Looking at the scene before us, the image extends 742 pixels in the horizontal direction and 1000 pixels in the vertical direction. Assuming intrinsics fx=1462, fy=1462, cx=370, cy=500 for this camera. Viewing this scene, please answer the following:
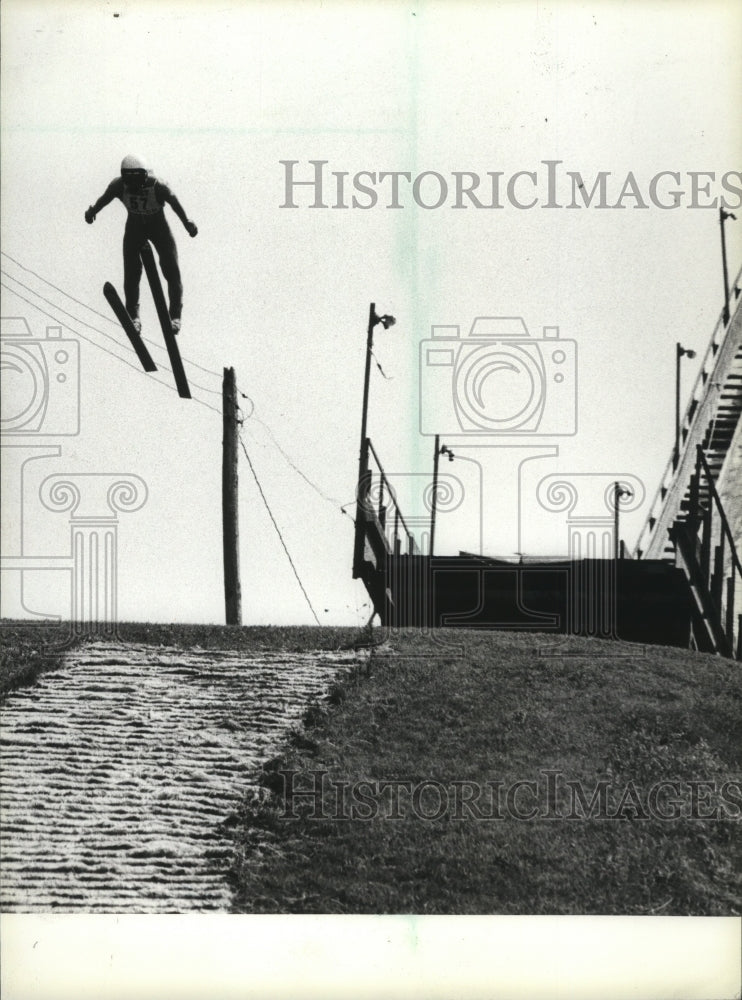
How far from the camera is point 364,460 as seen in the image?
18.5 metres

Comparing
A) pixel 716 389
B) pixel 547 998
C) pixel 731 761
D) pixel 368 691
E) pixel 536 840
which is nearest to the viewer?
pixel 547 998

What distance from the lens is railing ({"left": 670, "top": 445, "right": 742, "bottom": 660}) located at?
18781 millimetres

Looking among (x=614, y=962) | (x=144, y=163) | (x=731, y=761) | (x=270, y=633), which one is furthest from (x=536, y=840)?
(x=144, y=163)

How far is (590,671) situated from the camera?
1736 centimetres

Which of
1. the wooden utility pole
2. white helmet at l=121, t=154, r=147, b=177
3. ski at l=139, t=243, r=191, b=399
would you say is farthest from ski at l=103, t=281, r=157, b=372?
the wooden utility pole

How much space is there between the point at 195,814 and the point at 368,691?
290 cm

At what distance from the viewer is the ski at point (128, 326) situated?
55.4 feet

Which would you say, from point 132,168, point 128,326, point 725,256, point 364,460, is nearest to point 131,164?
point 132,168

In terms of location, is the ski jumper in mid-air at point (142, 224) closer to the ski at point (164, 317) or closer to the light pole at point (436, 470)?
the ski at point (164, 317)

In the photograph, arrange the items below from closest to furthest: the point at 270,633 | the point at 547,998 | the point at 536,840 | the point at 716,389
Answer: the point at 547,998
the point at 536,840
the point at 270,633
the point at 716,389

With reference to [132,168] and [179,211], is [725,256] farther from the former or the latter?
[132,168]

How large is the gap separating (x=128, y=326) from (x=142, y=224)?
4.34 ft

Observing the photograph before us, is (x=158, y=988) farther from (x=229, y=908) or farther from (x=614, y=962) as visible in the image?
(x=614, y=962)

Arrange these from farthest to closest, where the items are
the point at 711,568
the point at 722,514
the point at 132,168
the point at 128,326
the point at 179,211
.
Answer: the point at 711,568 → the point at 722,514 → the point at 128,326 → the point at 179,211 → the point at 132,168
